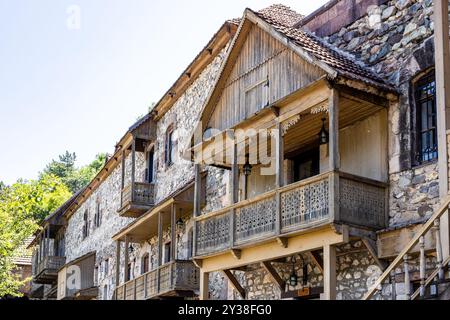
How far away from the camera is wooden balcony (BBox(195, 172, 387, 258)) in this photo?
601 inches

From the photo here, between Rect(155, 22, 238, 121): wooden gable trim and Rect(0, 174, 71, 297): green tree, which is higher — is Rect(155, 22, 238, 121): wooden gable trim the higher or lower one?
the higher one

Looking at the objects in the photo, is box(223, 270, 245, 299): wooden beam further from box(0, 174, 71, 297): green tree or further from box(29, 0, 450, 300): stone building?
box(0, 174, 71, 297): green tree

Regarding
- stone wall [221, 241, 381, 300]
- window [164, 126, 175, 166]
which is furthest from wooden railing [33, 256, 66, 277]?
stone wall [221, 241, 381, 300]

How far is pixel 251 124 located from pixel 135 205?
11.6 m

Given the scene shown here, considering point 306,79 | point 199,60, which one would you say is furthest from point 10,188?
point 306,79

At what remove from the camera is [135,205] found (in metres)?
29.1

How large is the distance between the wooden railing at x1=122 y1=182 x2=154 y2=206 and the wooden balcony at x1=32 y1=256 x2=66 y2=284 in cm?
1558

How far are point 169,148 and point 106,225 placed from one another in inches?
369

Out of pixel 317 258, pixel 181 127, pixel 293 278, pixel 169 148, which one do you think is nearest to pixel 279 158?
pixel 317 258

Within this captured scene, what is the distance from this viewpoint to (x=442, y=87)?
14.2m

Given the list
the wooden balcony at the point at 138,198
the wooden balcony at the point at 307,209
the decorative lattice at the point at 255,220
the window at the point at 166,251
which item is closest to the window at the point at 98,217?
the wooden balcony at the point at 138,198

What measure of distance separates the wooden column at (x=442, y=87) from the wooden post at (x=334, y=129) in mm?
1997

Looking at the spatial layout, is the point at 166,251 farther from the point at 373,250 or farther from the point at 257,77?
the point at 373,250
